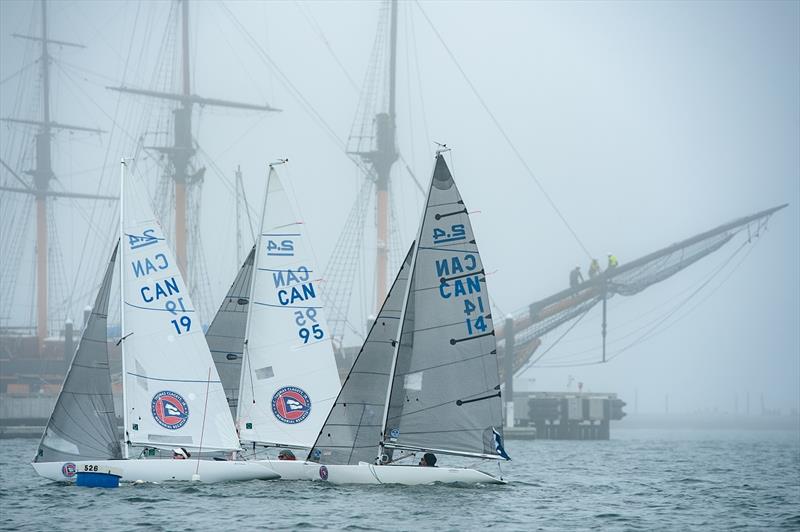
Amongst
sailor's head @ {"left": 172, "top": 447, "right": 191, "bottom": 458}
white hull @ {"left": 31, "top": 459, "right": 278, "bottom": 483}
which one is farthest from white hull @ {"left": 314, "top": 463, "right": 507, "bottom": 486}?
sailor's head @ {"left": 172, "top": 447, "right": 191, "bottom": 458}

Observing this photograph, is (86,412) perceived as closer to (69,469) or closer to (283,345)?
(69,469)

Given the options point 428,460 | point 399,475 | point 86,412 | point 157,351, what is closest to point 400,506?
point 399,475

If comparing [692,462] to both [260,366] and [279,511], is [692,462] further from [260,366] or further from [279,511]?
[279,511]

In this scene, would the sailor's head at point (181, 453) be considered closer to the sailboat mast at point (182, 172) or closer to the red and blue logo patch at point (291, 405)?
the red and blue logo patch at point (291, 405)

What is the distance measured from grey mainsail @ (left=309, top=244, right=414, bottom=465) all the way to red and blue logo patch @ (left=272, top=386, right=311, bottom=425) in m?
2.55

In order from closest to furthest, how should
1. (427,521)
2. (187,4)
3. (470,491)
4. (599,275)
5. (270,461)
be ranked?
(427,521)
(470,491)
(270,461)
(599,275)
(187,4)

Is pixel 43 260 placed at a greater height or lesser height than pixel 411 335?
greater

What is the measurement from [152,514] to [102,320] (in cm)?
772

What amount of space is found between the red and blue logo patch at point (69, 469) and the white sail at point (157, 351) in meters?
1.67

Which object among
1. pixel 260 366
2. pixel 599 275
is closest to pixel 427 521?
pixel 260 366

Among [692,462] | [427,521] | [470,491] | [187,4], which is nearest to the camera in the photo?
[427,521]

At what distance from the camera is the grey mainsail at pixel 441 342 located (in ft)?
109

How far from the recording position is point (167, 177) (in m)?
100

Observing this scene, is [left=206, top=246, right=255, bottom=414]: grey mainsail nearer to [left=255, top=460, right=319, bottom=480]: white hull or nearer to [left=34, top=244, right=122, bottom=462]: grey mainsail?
[left=255, top=460, right=319, bottom=480]: white hull
